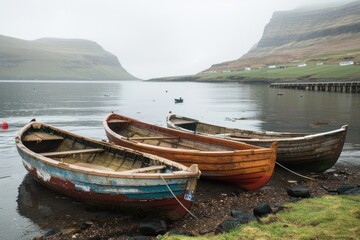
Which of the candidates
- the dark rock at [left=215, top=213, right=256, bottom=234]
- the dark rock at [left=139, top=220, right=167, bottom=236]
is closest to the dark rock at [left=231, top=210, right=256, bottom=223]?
the dark rock at [left=215, top=213, right=256, bottom=234]

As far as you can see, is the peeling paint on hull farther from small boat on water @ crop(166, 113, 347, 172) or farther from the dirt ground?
small boat on water @ crop(166, 113, 347, 172)

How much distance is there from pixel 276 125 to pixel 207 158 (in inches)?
852

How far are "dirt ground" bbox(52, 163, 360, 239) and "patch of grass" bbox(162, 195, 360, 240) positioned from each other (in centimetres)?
97

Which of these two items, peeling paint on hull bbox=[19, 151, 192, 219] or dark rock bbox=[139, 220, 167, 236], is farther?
peeling paint on hull bbox=[19, 151, 192, 219]

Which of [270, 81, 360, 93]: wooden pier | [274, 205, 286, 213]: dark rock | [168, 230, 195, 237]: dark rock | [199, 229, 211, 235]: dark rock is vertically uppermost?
[274, 205, 286, 213]: dark rock

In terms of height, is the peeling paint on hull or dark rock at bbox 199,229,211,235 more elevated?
the peeling paint on hull

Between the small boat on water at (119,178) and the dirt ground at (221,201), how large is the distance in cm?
51

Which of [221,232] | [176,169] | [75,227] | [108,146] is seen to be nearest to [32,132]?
[108,146]

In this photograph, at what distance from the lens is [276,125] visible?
108ft

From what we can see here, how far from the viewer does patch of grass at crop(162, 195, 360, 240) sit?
327 inches

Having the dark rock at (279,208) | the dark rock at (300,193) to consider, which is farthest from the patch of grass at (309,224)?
the dark rock at (300,193)

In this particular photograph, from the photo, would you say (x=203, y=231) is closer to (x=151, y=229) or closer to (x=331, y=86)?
(x=151, y=229)

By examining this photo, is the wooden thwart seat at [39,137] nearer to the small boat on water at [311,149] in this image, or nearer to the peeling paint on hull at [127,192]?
the peeling paint on hull at [127,192]

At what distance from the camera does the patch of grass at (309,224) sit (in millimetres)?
8297
